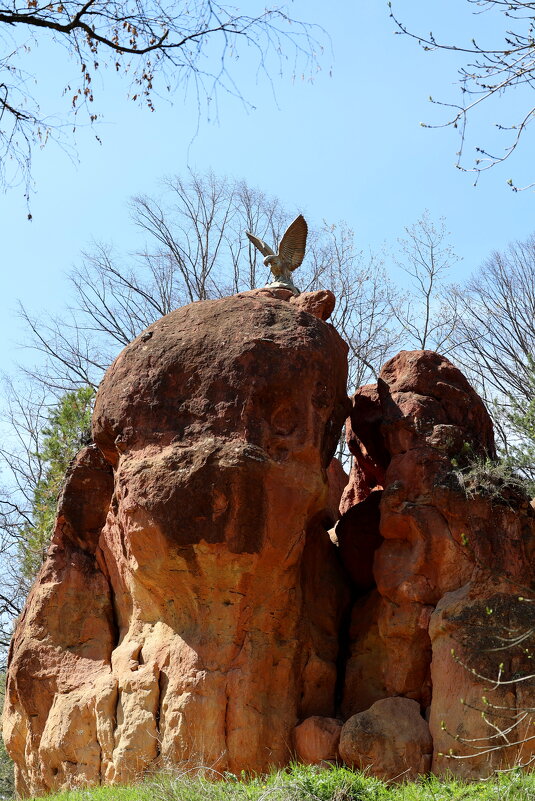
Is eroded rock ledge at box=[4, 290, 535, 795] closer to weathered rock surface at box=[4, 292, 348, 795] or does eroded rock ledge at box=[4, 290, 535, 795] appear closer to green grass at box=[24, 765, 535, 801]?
weathered rock surface at box=[4, 292, 348, 795]

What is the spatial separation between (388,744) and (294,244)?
7.36 meters

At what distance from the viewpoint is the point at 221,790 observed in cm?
684

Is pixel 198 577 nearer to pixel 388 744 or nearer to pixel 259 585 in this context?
pixel 259 585

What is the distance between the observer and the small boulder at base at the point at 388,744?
789 cm

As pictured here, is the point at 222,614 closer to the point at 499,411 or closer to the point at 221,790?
the point at 221,790

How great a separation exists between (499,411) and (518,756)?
310cm

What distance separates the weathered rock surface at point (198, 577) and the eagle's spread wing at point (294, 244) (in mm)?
3760

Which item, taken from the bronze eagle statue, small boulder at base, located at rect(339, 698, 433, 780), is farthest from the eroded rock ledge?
the bronze eagle statue

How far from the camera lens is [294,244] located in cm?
1323

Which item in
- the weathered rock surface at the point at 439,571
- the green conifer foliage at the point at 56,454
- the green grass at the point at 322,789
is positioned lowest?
the green grass at the point at 322,789

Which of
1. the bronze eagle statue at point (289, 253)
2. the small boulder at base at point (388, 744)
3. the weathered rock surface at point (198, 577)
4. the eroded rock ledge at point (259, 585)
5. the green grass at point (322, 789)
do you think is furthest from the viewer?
the bronze eagle statue at point (289, 253)

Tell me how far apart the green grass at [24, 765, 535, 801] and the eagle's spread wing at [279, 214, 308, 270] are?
7539 mm

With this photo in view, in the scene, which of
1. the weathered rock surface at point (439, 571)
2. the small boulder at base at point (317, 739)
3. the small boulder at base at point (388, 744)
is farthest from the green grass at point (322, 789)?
the weathered rock surface at point (439, 571)

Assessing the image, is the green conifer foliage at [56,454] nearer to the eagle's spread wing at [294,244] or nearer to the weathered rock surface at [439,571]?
the eagle's spread wing at [294,244]
